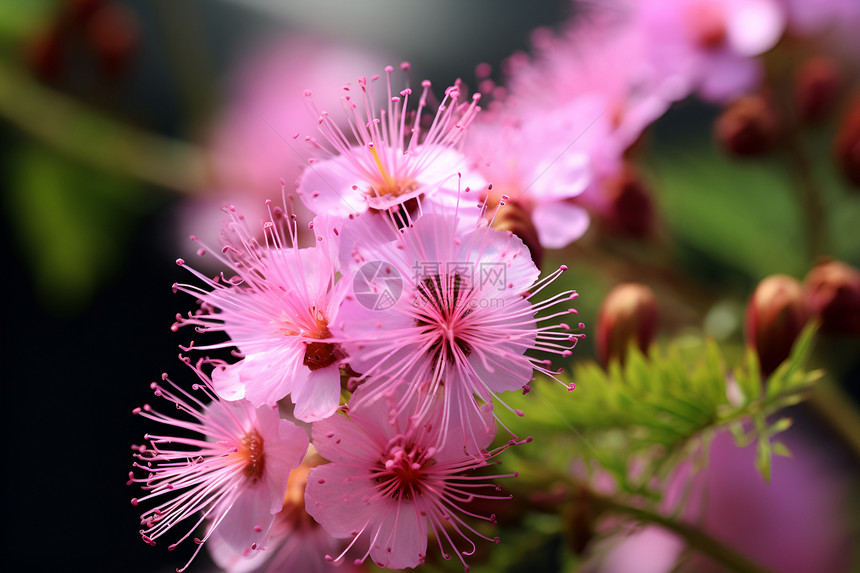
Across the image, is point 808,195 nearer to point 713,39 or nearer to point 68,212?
point 713,39

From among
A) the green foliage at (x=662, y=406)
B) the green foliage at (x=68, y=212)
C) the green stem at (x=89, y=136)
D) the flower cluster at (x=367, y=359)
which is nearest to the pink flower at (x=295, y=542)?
the flower cluster at (x=367, y=359)

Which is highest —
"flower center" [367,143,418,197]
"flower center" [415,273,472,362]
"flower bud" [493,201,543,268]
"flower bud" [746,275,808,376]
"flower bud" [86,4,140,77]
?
"flower bud" [86,4,140,77]

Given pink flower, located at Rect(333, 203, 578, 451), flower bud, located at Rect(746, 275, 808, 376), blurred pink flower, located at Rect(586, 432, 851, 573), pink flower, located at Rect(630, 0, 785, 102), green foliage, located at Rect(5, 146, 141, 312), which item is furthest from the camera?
green foliage, located at Rect(5, 146, 141, 312)

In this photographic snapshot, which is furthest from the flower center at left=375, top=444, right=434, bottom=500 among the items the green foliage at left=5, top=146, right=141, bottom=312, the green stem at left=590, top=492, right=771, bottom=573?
the green foliage at left=5, top=146, right=141, bottom=312

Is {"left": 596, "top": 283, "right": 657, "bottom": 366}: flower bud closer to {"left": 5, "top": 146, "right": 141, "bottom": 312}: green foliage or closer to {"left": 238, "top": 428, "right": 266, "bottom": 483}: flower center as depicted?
{"left": 238, "top": 428, "right": 266, "bottom": 483}: flower center

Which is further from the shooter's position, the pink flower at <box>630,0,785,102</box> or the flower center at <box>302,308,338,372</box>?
the pink flower at <box>630,0,785,102</box>
